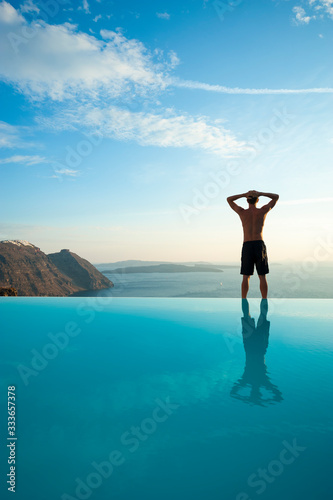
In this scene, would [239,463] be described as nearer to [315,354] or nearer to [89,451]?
[89,451]

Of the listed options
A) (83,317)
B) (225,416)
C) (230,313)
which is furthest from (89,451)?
(230,313)

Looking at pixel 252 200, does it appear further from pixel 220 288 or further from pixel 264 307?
pixel 220 288

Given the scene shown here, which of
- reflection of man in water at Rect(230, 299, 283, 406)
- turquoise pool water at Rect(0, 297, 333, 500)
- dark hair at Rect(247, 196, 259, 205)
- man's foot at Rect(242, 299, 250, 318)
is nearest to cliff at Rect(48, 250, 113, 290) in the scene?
man's foot at Rect(242, 299, 250, 318)

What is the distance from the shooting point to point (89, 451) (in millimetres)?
1222

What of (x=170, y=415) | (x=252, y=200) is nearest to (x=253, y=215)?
(x=252, y=200)

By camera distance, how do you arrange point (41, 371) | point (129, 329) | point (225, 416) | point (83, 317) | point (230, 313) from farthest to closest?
point (230, 313) → point (83, 317) → point (129, 329) → point (41, 371) → point (225, 416)

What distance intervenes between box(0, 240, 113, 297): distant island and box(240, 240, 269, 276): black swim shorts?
68679 mm

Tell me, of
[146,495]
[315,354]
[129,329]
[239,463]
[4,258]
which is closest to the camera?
[146,495]

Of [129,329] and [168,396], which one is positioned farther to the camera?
[129,329]

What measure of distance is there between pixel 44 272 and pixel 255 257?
8210 cm

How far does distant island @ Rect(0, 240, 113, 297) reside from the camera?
7150 centimetres

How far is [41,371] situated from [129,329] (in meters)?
1.37

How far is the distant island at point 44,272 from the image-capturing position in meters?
71.5

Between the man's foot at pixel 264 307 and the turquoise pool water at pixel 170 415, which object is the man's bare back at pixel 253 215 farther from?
the turquoise pool water at pixel 170 415
